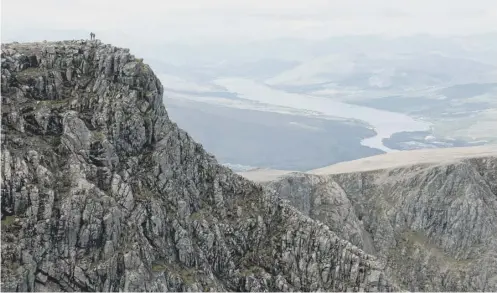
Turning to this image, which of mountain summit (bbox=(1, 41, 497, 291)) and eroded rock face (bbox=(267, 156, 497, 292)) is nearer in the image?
mountain summit (bbox=(1, 41, 497, 291))

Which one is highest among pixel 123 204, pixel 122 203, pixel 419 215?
pixel 122 203

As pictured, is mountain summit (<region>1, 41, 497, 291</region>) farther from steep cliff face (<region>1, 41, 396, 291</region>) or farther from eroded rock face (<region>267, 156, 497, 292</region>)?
eroded rock face (<region>267, 156, 497, 292</region>)

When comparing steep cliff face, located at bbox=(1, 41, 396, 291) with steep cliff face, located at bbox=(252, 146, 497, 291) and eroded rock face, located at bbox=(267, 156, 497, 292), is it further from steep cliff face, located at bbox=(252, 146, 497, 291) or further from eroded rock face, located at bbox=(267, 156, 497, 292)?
steep cliff face, located at bbox=(252, 146, 497, 291)

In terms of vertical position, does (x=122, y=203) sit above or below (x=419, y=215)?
above

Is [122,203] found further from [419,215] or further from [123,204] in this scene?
[419,215]

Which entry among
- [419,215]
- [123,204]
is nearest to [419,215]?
[419,215]

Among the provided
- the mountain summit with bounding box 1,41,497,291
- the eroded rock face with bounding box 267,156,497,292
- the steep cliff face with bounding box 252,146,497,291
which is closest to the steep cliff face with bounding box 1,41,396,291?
the mountain summit with bounding box 1,41,497,291

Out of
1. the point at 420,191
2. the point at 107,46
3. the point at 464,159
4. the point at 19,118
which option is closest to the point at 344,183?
the point at 420,191
